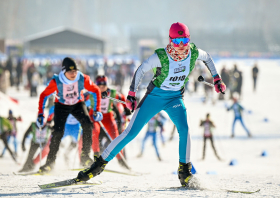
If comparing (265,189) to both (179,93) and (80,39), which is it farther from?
(80,39)

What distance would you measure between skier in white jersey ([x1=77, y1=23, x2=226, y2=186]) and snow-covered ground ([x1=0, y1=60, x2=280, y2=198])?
0.21m

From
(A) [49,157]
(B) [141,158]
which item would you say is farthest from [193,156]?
(A) [49,157]

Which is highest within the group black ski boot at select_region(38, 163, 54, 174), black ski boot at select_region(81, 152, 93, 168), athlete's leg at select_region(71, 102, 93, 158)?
athlete's leg at select_region(71, 102, 93, 158)

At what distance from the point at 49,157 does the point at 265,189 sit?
3.19 meters

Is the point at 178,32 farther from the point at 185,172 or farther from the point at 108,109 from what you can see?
the point at 108,109

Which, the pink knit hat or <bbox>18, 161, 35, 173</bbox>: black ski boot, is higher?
the pink knit hat

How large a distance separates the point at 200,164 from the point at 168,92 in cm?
546

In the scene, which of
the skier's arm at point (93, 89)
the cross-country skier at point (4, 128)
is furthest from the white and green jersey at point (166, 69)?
the cross-country skier at point (4, 128)

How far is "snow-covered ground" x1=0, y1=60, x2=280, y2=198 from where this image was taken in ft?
14.9

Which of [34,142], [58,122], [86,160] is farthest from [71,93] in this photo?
[34,142]

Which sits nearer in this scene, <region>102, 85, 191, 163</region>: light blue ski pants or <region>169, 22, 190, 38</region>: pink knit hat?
<region>169, 22, 190, 38</region>: pink knit hat

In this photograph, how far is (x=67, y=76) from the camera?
5539 mm

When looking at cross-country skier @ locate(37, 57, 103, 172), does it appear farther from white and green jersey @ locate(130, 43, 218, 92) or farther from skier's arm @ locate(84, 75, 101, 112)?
white and green jersey @ locate(130, 43, 218, 92)

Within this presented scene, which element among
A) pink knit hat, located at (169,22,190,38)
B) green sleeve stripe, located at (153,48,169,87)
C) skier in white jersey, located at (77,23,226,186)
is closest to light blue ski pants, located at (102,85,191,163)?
skier in white jersey, located at (77,23,226,186)
